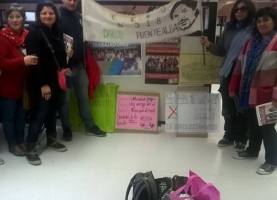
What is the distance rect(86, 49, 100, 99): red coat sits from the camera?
11.0 ft

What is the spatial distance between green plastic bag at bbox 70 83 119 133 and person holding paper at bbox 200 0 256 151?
1068mm

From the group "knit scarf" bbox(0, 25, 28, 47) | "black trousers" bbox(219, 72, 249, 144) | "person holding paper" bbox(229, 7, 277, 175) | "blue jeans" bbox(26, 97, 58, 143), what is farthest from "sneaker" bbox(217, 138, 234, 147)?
"knit scarf" bbox(0, 25, 28, 47)

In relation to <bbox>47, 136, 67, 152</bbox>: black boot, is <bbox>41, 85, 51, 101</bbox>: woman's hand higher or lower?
higher

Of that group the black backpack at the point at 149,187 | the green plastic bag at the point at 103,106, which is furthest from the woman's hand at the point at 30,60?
the black backpack at the point at 149,187

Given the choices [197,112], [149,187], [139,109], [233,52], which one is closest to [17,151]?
[139,109]

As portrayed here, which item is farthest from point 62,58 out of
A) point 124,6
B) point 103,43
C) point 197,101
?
point 197,101

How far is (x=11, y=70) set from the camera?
270cm

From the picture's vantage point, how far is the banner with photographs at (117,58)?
134 inches

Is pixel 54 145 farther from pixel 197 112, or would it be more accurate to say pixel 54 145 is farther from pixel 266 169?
pixel 266 169

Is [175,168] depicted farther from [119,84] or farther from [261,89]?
[119,84]

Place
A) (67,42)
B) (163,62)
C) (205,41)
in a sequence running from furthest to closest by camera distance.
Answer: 1. (163,62)
2. (205,41)
3. (67,42)

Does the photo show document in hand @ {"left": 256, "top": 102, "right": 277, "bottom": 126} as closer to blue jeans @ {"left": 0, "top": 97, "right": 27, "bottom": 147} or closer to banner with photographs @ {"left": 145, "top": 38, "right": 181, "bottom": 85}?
banner with photographs @ {"left": 145, "top": 38, "right": 181, "bottom": 85}

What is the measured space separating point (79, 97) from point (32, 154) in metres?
0.75

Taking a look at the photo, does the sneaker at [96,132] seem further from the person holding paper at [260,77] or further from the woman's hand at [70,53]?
the person holding paper at [260,77]
